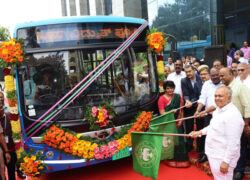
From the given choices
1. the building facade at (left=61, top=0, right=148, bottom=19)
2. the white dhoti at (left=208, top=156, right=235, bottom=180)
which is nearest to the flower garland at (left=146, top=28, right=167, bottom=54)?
the white dhoti at (left=208, top=156, right=235, bottom=180)

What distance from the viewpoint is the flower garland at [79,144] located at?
13.5ft

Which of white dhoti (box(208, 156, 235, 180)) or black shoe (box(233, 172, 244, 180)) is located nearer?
white dhoti (box(208, 156, 235, 180))

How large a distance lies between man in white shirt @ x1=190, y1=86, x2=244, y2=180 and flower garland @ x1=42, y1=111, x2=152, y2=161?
186cm

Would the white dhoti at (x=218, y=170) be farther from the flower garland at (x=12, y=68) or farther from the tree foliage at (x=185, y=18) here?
the tree foliage at (x=185, y=18)

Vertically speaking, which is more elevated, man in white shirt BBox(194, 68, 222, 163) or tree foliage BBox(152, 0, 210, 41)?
tree foliage BBox(152, 0, 210, 41)

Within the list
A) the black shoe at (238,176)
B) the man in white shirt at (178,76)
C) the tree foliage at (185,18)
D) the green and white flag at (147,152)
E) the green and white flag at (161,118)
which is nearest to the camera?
the green and white flag at (147,152)

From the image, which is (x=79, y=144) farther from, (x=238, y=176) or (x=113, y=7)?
(x=113, y=7)

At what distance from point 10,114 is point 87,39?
196cm

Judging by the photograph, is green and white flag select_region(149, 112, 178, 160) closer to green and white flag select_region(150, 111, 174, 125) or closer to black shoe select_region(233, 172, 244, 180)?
green and white flag select_region(150, 111, 174, 125)

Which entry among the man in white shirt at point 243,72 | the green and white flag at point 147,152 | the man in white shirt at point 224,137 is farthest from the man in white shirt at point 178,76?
the man in white shirt at point 224,137

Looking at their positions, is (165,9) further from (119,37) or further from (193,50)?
(119,37)

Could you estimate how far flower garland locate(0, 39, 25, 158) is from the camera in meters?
4.09

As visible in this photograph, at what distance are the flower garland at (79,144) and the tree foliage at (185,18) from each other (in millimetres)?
12317

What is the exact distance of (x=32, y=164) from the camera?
4082 mm
